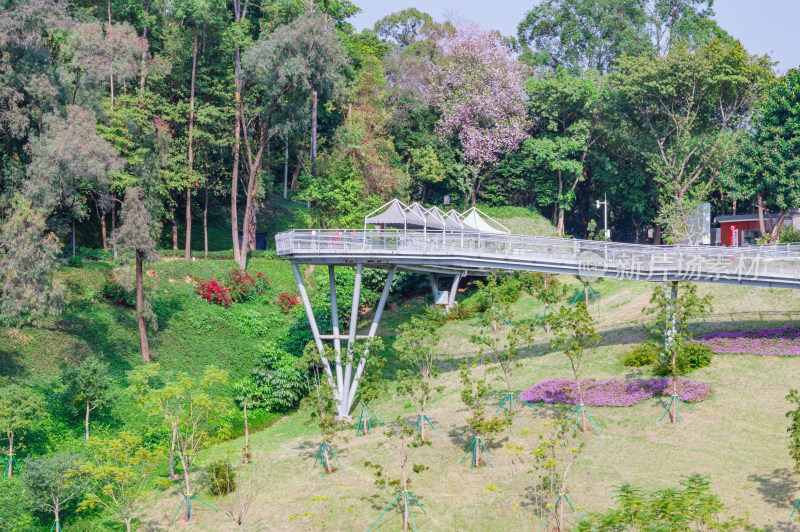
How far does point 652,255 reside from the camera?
3086 centimetres

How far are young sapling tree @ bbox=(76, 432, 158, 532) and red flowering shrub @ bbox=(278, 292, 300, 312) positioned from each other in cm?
1927

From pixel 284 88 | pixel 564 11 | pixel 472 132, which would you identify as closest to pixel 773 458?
pixel 284 88

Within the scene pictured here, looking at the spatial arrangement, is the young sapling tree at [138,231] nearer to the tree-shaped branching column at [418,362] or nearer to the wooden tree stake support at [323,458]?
the wooden tree stake support at [323,458]

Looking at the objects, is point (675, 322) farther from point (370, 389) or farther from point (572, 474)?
point (370, 389)

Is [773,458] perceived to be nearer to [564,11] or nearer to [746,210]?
[746,210]

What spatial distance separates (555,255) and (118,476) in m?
19.6

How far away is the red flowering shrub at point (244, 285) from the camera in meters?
46.3

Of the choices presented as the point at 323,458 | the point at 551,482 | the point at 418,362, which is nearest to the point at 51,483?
the point at 323,458

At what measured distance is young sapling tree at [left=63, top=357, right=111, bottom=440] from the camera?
3108 centimetres

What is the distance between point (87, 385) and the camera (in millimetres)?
31281

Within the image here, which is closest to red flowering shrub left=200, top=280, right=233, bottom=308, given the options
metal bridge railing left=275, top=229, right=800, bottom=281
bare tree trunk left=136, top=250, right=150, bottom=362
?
bare tree trunk left=136, top=250, right=150, bottom=362

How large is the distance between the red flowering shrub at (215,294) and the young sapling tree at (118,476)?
17.7m

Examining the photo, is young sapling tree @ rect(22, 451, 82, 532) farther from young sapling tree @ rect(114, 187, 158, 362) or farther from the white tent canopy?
the white tent canopy

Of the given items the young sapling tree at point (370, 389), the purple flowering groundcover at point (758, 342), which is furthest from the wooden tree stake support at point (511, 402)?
the purple flowering groundcover at point (758, 342)
